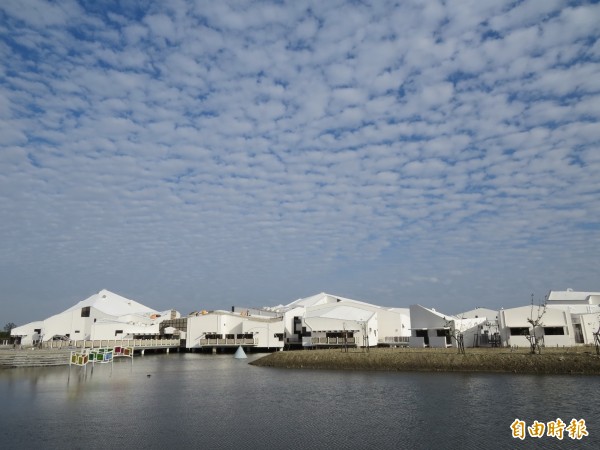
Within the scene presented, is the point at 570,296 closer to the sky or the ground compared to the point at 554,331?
closer to the sky

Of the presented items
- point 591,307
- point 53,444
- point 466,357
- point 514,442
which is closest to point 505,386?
point 466,357

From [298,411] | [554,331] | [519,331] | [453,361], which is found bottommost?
[298,411]

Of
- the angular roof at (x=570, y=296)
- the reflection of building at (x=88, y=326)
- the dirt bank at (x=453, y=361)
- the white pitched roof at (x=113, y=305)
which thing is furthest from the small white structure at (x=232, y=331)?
the angular roof at (x=570, y=296)

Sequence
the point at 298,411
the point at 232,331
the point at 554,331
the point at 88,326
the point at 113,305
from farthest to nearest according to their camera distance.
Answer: the point at 113,305
the point at 88,326
the point at 232,331
the point at 554,331
the point at 298,411

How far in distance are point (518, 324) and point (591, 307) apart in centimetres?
1825

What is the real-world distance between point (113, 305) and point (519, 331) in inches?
2820

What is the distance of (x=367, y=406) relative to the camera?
24.3m

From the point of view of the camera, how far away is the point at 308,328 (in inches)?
2440

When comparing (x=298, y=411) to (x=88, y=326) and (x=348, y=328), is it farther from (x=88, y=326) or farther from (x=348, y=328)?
(x=88, y=326)

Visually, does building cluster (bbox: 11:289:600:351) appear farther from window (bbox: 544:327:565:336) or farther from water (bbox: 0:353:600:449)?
water (bbox: 0:353:600:449)

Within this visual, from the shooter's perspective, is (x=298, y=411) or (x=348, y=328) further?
(x=348, y=328)

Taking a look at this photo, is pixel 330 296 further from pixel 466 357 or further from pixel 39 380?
pixel 39 380

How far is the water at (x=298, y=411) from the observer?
707 inches

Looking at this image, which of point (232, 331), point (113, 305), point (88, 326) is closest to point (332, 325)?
point (232, 331)
